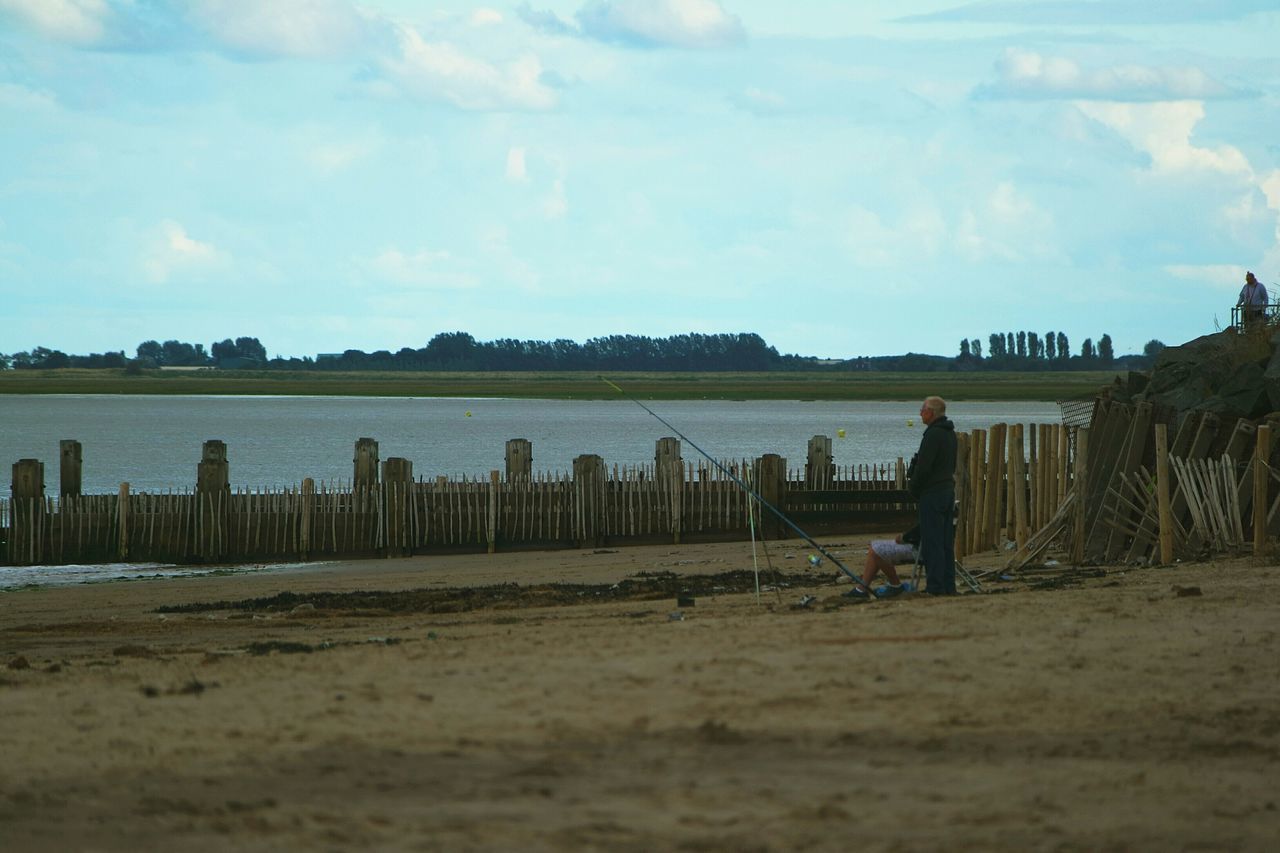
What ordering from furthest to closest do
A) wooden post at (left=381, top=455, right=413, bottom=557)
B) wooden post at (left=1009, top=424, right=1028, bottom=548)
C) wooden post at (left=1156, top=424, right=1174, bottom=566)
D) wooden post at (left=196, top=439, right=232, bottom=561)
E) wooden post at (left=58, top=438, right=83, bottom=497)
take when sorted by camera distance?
wooden post at (left=58, top=438, right=83, bottom=497)
wooden post at (left=381, top=455, right=413, bottom=557)
wooden post at (left=196, top=439, right=232, bottom=561)
wooden post at (left=1009, top=424, right=1028, bottom=548)
wooden post at (left=1156, top=424, right=1174, bottom=566)

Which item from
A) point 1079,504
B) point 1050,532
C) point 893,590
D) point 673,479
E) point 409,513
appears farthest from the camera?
point 673,479

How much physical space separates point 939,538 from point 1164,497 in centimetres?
329

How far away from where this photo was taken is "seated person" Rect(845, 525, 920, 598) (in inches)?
500

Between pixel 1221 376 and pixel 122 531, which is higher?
pixel 1221 376

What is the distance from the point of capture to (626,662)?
28.0 feet

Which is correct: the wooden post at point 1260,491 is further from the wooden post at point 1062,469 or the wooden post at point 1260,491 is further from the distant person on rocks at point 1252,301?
the distant person on rocks at point 1252,301

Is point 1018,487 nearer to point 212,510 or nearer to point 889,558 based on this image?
point 889,558

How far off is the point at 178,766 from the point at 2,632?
867 centimetres

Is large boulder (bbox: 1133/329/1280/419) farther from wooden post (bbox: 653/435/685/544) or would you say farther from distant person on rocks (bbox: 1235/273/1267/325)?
wooden post (bbox: 653/435/685/544)

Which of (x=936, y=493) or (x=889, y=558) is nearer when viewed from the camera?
(x=936, y=493)

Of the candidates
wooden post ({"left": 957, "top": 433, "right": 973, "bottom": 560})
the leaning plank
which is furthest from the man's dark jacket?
wooden post ({"left": 957, "top": 433, "right": 973, "bottom": 560})

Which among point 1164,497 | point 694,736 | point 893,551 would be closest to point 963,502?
point 1164,497

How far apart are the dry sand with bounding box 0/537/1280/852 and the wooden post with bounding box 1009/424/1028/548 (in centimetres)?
575

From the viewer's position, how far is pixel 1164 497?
14500mm
